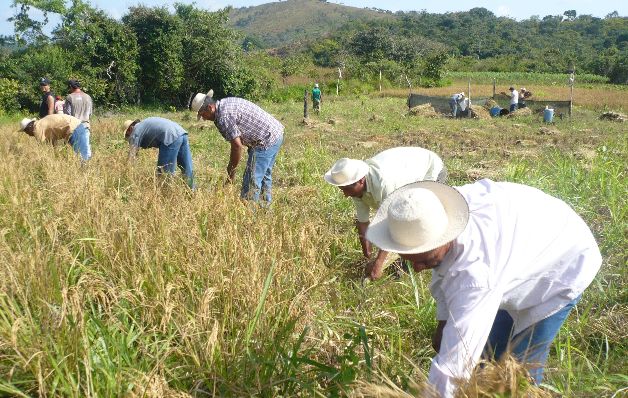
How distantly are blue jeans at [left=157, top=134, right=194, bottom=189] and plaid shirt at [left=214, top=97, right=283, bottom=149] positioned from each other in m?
0.73

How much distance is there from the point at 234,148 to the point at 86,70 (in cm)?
1977

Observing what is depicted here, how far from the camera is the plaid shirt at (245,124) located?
4625 millimetres

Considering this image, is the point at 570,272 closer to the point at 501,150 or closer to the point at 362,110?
the point at 501,150

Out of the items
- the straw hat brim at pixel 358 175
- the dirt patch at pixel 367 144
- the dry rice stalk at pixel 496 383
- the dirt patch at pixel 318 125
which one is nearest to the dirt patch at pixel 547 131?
the dirt patch at pixel 367 144

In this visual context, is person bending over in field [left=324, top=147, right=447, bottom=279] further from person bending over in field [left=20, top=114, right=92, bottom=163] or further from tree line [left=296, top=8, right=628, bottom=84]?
tree line [left=296, top=8, right=628, bottom=84]

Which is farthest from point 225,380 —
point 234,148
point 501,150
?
point 501,150

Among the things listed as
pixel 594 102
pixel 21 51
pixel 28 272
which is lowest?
pixel 594 102

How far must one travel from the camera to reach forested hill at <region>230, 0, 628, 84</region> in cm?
5062

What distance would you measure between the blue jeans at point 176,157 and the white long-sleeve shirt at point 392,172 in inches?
88.4

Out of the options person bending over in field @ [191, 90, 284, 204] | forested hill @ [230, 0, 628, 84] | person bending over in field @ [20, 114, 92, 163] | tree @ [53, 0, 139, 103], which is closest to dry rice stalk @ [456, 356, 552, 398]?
person bending over in field @ [191, 90, 284, 204]

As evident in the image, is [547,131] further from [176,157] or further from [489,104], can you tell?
[176,157]

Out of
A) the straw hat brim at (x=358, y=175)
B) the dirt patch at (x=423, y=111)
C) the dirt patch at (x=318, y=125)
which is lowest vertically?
the dirt patch at (x=423, y=111)

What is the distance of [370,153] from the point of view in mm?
8945

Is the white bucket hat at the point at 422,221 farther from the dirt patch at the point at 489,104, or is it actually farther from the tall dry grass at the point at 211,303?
the dirt patch at the point at 489,104
